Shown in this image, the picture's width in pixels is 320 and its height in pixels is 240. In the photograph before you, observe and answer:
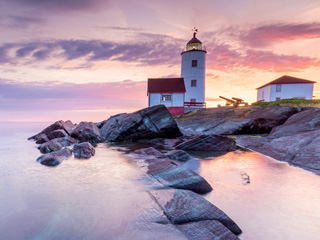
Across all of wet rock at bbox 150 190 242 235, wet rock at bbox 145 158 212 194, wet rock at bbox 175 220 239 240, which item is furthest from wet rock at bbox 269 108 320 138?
wet rock at bbox 175 220 239 240

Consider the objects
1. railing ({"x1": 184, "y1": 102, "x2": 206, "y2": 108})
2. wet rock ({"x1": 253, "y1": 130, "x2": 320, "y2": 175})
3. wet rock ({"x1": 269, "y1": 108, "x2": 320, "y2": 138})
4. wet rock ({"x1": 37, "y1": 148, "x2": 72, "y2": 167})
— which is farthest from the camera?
railing ({"x1": 184, "y1": 102, "x2": 206, "y2": 108})

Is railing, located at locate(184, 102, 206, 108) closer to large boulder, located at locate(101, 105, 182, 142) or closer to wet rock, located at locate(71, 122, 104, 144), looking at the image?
large boulder, located at locate(101, 105, 182, 142)

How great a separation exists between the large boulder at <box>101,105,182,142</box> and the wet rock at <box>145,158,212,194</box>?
6865 mm

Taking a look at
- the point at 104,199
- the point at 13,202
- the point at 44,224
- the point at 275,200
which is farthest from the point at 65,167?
the point at 275,200

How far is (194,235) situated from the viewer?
232 centimetres

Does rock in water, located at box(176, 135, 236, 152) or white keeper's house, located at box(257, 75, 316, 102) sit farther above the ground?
white keeper's house, located at box(257, 75, 316, 102)

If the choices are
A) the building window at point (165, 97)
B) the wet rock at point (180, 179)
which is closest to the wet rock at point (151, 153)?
the wet rock at point (180, 179)

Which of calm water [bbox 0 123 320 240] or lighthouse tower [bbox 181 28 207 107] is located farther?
lighthouse tower [bbox 181 28 207 107]

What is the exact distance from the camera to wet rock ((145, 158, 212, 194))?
158 inches

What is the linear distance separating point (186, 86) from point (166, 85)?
4.39m

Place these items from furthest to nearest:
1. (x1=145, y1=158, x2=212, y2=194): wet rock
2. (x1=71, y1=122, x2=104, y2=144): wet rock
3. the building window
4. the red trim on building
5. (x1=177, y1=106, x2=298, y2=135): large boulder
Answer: the building window
the red trim on building
(x1=177, y1=106, x2=298, y2=135): large boulder
(x1=71, y1=122, x2=104, y2=144): wet rock
(x1=145, y1=158, x2=212, y2=194): wet rock

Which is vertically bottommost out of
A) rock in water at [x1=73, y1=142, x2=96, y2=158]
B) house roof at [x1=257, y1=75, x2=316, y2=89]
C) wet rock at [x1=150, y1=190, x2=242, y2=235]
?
rock in water at [x1=73, y1=142, x2=96, y2=158]

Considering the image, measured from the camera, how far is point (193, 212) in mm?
2746

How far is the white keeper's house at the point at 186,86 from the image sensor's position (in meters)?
27.5
